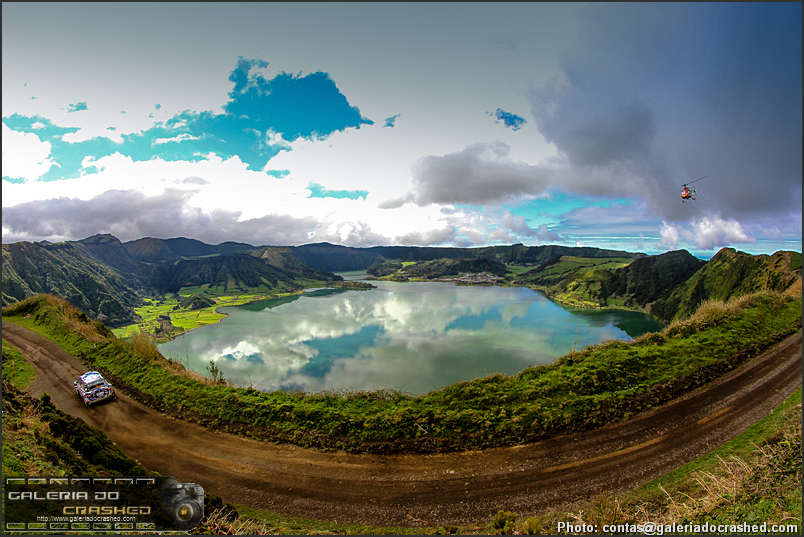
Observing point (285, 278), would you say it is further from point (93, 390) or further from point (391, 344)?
point (93, 390)

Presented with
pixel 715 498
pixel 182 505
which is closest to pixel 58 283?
pixel 182 505

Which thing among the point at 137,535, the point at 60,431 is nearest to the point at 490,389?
the point at 137,535

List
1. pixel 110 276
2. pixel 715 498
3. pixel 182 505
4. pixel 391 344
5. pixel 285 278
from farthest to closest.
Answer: pixel 285 278
pixel 110 276
pixel 391 344
pixel 182 505
pixel 715 498

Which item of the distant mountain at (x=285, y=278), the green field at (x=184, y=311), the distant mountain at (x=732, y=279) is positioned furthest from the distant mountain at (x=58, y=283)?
the distant mountain at (x=732, y=279)

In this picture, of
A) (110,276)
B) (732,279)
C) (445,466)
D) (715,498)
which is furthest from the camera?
(110,276)

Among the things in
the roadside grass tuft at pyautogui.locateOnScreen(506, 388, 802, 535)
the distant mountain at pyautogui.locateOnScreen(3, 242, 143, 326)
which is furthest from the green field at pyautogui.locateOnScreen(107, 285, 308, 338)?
the roadside grass tuft at pyautogui.locateOnScreen(506, 388, 802, 535)

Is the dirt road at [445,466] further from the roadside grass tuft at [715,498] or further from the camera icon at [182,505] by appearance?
the camera icon at [182,505]

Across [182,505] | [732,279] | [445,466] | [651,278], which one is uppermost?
[651,278]

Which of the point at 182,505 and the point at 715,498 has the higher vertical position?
the point at 715,498
